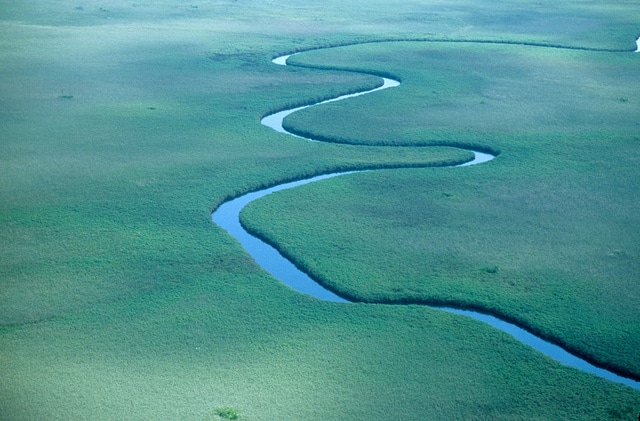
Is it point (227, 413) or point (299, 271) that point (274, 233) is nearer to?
point (299, 271)

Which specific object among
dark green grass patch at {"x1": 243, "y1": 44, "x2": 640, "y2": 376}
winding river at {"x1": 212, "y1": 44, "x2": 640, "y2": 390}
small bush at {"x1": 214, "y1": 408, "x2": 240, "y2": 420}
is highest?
dark green grass patch at {"x1": 243, "y1": 44, "x2": 640, "y2": 376}

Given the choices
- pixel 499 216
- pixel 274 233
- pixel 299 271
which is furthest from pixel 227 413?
pixel 499 216

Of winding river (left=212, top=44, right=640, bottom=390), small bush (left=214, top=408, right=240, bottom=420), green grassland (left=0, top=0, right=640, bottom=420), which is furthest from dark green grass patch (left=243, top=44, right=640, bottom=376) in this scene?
small bush (left=214, top=408, right=240, bottom=420)

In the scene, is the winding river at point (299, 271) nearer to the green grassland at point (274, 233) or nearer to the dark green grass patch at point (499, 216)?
the dark green grass patch at point (499, 216)

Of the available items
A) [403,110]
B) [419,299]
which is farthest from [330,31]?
[419,299]

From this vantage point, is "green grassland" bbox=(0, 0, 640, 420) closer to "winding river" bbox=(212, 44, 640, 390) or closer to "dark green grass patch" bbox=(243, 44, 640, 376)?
"dark green grass patch" bbox=(243, 44, 640, 376)

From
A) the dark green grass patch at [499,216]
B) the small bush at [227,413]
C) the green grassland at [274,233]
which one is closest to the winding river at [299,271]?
the dark green grass patch at [499,216]

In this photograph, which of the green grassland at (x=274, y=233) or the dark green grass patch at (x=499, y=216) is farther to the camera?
Answer: the dark green grass patch at (x=499, y=216)

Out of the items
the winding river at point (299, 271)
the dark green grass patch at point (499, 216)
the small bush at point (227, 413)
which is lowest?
the small bush at point (227, 413)

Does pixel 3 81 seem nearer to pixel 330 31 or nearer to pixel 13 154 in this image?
pixel 13 154
